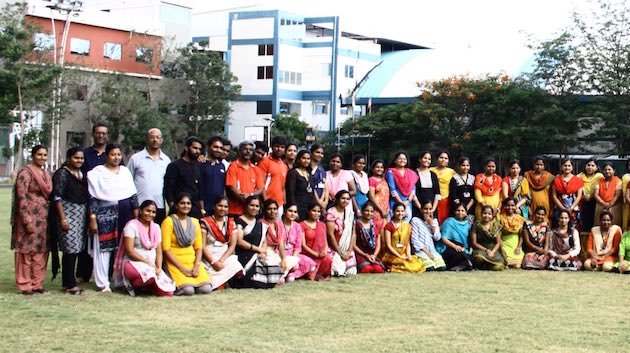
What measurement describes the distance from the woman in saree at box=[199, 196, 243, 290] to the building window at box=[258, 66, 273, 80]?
40002 millimetres

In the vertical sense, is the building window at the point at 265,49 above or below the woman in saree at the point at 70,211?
above

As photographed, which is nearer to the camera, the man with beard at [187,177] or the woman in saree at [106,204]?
the woman in saree at [106,204]

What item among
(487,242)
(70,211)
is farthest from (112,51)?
(70,211)

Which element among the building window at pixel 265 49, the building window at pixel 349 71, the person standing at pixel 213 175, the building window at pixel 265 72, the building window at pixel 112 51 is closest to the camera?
the person standing at pixel 213 175

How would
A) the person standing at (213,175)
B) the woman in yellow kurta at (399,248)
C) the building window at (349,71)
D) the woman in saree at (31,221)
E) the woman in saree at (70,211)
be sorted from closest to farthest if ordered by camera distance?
the woman in saree at (31,221) < the woman in saree at (70,211) < the person standing at (213,175) < the woman in yellow kurta at (399,248) < the building window at (349,71)

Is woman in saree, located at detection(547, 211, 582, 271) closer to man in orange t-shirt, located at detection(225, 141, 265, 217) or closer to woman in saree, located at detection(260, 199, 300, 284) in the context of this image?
woman in saree, located at detection(260, 199, 300, 284)

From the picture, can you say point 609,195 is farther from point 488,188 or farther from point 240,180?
point 240,180

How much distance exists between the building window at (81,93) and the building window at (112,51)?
2618 mm

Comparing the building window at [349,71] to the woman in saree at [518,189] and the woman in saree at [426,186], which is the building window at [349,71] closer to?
the woman in saree at [518,189]

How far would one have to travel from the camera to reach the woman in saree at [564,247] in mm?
11633

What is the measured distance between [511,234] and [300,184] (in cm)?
319

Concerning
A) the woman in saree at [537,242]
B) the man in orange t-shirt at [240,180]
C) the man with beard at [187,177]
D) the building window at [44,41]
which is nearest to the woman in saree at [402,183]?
the woman in saree at [537,242]

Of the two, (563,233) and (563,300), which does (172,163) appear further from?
(563,233)

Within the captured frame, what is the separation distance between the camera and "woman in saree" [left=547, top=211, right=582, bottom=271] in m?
11.6
